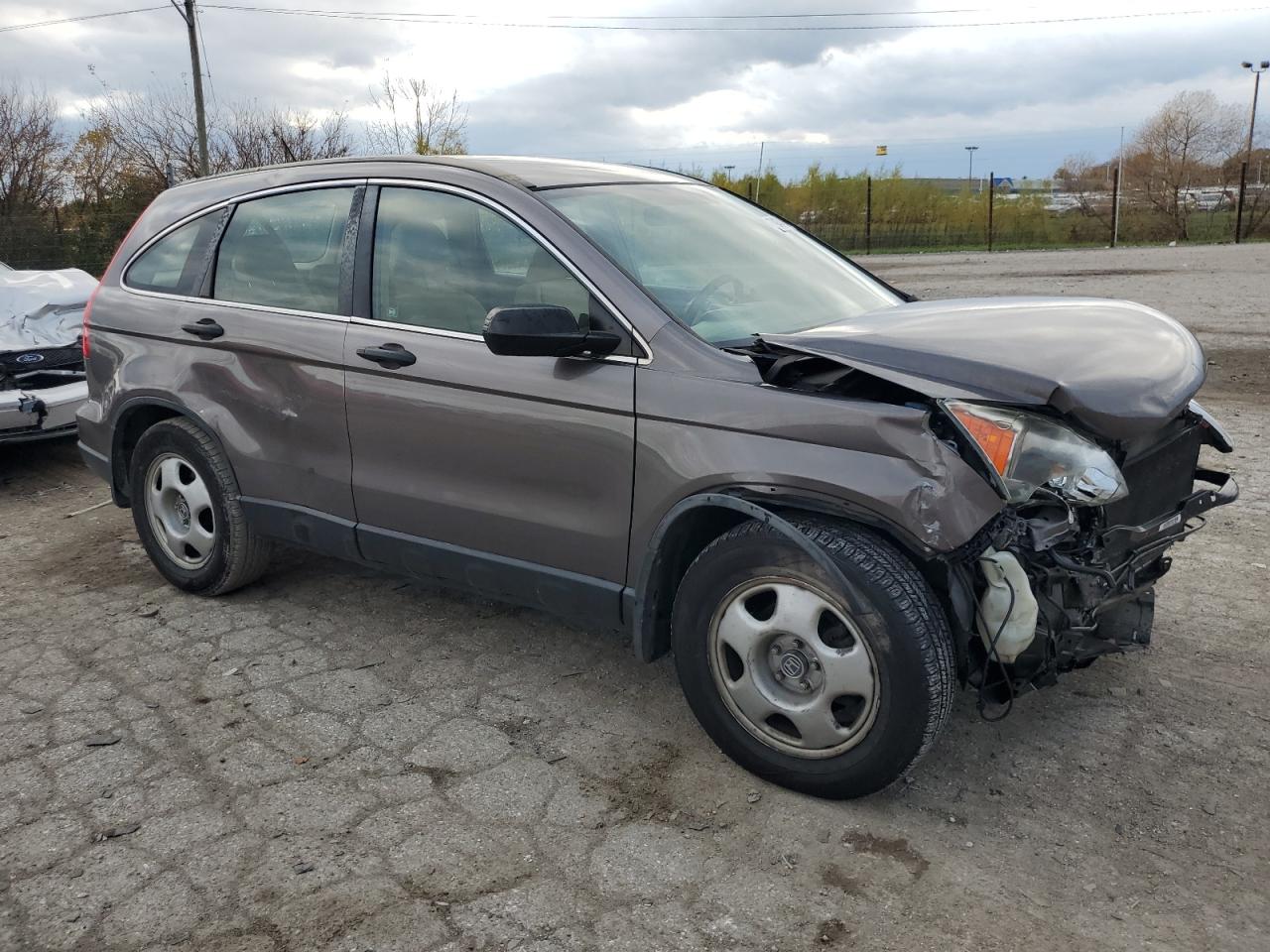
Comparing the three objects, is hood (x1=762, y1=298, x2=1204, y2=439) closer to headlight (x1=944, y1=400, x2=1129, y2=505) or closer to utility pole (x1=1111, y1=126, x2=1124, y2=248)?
headlight (x1=944, y1=400, x2=1129, y2=505)

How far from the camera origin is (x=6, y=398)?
6.57 metres

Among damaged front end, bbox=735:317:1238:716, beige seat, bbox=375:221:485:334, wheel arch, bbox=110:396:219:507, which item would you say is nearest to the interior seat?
beige seat, bbox=375:221:485:334

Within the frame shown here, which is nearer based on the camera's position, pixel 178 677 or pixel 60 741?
pixel 60 741

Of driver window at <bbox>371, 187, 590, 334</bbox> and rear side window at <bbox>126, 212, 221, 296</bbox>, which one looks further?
rear side window at <bbox>126, 212, 221, 296</bbox>

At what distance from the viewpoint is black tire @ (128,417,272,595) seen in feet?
14.4

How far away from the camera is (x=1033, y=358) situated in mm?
2816

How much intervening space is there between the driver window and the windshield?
0.19 meters

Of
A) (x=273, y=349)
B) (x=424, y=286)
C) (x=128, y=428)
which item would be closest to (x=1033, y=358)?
(x=424, y=286)

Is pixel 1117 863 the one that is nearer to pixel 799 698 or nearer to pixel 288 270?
pixel 799 698

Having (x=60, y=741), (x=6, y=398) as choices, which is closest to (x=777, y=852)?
(x=60, y=741)

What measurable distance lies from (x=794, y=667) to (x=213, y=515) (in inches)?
106

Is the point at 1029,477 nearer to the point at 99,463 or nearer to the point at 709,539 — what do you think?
the point at 709,539

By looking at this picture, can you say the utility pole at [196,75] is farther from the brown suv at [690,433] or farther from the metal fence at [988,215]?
the brown suv at [690,433]

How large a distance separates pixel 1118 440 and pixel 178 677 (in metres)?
3.27
